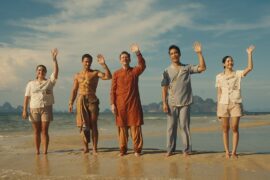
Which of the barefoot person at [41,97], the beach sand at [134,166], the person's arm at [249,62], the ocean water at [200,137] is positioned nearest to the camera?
the beach sand at [134,166]

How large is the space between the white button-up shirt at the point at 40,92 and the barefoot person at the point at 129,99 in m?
1.50

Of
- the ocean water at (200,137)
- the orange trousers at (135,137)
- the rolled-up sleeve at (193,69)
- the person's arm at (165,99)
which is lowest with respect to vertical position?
the ocean water at (200,137)

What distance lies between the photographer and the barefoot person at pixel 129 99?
7301 mm

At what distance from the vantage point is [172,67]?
283 inches

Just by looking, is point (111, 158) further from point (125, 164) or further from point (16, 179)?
point (16, 179)

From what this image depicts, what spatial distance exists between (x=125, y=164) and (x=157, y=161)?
0.64 meters

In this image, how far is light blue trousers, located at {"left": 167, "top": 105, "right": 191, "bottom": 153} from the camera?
7117 millimetres

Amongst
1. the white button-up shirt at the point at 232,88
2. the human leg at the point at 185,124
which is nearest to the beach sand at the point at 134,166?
the human leg at the point at 185,124

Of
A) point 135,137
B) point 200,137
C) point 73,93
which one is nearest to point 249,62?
point 135,137

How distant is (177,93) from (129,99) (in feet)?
3.22

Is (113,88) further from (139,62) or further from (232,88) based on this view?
(232,88)

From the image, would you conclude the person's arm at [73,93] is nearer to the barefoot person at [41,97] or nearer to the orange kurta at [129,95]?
the barefoot person at [41,97]

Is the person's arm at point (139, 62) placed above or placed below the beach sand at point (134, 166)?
above

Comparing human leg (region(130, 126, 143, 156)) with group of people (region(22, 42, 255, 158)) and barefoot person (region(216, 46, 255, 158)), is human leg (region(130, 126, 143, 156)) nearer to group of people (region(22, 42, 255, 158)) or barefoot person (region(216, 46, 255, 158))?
group of people (region(22, 42, 255, 158))
